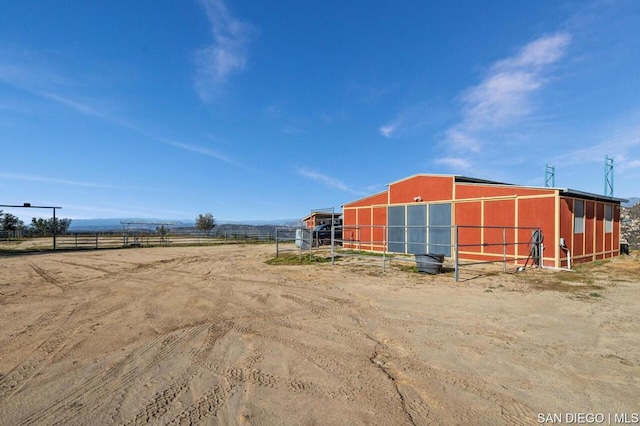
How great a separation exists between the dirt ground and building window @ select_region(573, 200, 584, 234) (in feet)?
18.6

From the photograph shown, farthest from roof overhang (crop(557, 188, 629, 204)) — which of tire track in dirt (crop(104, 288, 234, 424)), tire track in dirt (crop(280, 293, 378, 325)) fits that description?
tire track in dirt (crop(104, 288, 234, 424))

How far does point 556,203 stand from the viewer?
12.6 meters

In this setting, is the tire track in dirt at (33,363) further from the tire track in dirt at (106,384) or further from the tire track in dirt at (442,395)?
the tire track in dirt at (442,395)

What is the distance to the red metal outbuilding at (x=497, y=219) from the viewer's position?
1284cm

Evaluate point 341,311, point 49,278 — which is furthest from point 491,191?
point 49,278

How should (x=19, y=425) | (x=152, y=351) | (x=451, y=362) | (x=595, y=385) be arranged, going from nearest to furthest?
(x=19, y=425) < (x=595, y=385) < (x=451, y=362) < (x=152, y=351)

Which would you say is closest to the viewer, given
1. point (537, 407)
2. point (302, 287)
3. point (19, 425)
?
point (19, 425)

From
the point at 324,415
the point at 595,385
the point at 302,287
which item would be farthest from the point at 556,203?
the point at 324,415

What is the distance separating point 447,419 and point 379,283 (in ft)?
22.2

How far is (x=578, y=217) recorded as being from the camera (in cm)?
1383

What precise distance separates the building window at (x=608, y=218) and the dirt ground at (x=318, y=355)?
9.43 meters

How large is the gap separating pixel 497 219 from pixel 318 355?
12.8m

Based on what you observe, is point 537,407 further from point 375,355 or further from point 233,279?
point 233,279

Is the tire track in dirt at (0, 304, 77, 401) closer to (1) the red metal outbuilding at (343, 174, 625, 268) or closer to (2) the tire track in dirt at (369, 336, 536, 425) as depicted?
(2) the tire track in dirt at (369, 336, 536, 425)
